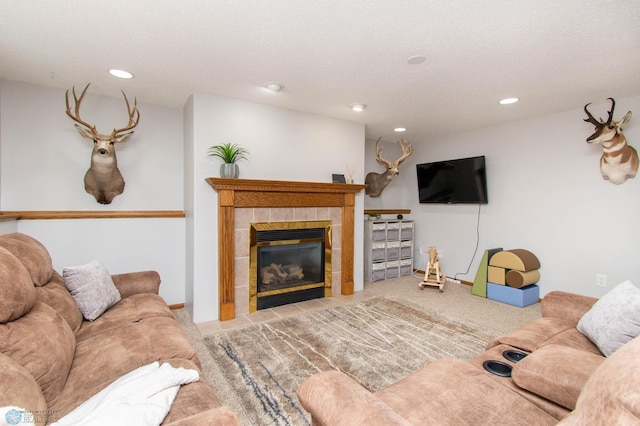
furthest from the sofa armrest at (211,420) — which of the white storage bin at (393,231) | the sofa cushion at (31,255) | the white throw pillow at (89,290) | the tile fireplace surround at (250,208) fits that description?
the white storage bin at (393,231)

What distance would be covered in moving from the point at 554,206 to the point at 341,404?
3.91 meters

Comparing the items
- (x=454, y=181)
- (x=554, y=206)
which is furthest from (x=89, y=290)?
(x=554, y=206)

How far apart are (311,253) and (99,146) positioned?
2472 millimetres

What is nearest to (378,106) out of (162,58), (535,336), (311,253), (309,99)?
(309,99)

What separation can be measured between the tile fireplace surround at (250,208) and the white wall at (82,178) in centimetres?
74

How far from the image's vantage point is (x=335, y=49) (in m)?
2.13

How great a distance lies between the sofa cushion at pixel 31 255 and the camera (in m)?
1.65

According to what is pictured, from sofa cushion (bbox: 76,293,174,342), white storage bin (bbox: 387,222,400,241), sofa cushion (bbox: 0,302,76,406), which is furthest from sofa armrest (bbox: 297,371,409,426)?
white storage bin (bbox: 387,222,400,241)

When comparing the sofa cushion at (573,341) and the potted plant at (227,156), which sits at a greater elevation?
the potted plant at (227,156)

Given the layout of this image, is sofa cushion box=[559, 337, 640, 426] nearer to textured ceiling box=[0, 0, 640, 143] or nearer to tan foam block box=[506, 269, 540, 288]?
textured ceiling box=[0, 0, 640, 143]

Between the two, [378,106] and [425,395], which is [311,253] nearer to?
[378,106]

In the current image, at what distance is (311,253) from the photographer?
3.77 m

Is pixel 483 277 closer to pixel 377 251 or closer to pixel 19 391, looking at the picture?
pixel 377 251

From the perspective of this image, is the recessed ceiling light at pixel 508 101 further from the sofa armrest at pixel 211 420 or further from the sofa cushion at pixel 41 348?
the sofa cushion at pixel 41 348
